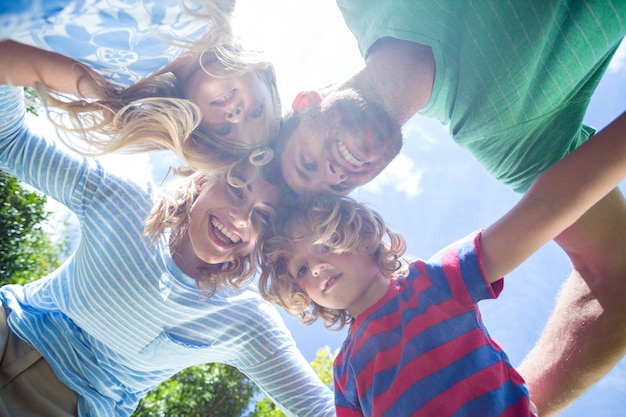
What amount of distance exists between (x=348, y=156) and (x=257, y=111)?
57cm

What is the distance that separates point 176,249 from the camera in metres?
2.76

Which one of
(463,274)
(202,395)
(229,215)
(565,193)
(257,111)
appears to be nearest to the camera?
(565,193)

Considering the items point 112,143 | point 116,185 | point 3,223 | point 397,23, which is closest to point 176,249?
point 116,185

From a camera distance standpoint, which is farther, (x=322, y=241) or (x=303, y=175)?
(x=322, y=241)

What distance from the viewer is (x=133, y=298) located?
2.54 m

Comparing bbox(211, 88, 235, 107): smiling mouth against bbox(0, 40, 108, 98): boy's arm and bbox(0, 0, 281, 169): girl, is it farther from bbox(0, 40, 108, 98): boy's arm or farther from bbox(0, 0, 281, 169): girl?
bbox(0, 40, 108, 98): boy's arm

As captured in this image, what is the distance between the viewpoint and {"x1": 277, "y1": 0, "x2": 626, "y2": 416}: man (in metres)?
1.96

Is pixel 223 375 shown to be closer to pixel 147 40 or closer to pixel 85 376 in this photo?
pixel 85 376

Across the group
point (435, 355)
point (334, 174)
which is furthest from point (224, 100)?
point (435, 355)

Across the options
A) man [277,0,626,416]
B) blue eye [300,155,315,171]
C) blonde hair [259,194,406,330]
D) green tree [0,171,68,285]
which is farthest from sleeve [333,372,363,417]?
green tree [0,171,68,285]

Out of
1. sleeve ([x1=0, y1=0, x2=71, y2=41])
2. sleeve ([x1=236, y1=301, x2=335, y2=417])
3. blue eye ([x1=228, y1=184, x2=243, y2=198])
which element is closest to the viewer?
sleeve ([x1=0, y1=0, x2=71, y2=41])

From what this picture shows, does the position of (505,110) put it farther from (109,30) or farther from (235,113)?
(109,30)

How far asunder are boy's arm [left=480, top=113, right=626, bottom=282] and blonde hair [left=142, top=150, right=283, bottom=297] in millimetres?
1392

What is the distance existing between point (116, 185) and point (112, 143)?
20.5 inches
